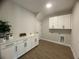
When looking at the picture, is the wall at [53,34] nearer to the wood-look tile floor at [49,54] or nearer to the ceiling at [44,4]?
the wood-look tile floor at [49,54]

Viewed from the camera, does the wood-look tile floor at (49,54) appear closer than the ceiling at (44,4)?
Yes

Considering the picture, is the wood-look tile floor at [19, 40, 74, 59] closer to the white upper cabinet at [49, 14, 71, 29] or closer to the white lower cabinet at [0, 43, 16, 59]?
the white lower cabinet at [0, 43, 16, 59]

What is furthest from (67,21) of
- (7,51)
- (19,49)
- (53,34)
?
(7,51)

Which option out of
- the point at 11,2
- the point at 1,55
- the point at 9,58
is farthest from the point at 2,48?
the point at 11,2

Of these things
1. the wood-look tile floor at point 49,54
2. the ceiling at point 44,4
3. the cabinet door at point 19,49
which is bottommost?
the wood-look tile floor at point 49,54

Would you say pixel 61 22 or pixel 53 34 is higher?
pixel 61 22

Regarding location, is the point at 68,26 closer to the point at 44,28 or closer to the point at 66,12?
the point at 66,12

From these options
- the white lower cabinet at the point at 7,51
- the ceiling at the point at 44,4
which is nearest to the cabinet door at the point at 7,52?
the white lower cabinet at the point at 7,51

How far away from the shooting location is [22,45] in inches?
98.1

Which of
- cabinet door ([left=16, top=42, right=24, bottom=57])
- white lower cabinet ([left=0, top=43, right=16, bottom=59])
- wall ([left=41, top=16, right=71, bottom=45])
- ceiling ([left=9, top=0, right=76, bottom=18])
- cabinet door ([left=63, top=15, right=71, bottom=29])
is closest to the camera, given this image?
white lower cabinet ([left=0, top=43, right=16, bottom=59])

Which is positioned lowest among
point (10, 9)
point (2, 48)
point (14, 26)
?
point (2, 48)

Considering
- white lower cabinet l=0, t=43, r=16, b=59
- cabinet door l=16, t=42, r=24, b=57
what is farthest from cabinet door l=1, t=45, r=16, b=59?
cabinet door l=16, t=42, r=24, b=57

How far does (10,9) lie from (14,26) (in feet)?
2.91

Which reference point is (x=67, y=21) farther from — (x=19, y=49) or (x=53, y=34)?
(x=19, y=49)
